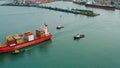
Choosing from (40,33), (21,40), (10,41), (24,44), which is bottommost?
(24,44)

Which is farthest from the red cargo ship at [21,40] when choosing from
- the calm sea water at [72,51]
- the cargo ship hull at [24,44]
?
the calm sea water at [72,51]

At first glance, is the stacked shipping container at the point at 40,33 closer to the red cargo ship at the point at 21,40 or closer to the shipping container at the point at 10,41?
the red cargo ship at the point at 21,40

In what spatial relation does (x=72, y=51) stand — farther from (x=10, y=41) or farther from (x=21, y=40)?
(x=10, y=41)

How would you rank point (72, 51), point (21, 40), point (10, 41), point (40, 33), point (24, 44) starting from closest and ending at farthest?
1. point (72, 51)
2. point (10, 41)
3. point (21, 40)
4. point (24, 44)
5. point (40, 33)

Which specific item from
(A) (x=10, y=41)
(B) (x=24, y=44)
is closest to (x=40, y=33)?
(B) (x=24, y=44)

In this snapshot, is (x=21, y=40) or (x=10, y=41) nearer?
(x=10, y=41)

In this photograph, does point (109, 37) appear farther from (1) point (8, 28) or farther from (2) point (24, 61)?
(1) point (8, 28)

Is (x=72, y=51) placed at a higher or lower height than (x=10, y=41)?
lower

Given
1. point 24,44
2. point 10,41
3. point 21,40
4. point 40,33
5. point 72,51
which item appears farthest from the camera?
point 40,33

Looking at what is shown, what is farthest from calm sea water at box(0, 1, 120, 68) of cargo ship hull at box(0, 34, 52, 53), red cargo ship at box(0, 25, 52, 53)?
red cargo ship at box(0, 25, 52, 53)

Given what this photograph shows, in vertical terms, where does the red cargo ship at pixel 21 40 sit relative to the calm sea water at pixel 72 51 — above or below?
above

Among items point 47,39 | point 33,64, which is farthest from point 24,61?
point 47,39
